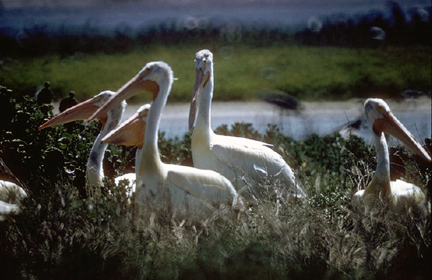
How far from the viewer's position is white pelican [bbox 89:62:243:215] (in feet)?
14.9

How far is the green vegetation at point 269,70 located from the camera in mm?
7215

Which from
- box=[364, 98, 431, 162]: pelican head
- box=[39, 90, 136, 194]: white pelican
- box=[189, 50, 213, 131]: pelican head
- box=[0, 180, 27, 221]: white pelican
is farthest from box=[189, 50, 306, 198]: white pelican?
box=[0, 180, 27, 221]: white pelican

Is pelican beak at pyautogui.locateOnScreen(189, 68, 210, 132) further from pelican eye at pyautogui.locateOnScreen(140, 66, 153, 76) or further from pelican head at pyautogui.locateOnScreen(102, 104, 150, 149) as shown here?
pelican eye at pyautogui.locateOnScreen(140, 66, 153, 76)

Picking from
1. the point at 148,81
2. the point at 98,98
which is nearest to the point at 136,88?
the point at 148,81

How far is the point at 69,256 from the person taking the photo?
4234mm

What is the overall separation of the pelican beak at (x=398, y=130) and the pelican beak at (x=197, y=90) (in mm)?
1345

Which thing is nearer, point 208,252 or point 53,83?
point 208,252

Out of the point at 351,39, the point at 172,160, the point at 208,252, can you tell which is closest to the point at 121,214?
the point at 208,252

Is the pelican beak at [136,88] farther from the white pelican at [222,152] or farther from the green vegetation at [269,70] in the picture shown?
the green vegetation at [269,70]

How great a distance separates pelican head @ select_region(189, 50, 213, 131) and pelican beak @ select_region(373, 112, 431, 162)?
135 cm

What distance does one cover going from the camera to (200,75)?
5641 mm

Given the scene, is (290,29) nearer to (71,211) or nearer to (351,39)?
(351,39)

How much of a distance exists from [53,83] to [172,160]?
1.40 meters

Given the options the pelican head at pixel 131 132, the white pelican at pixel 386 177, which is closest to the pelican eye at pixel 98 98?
the pelican head at pixel 131 132
